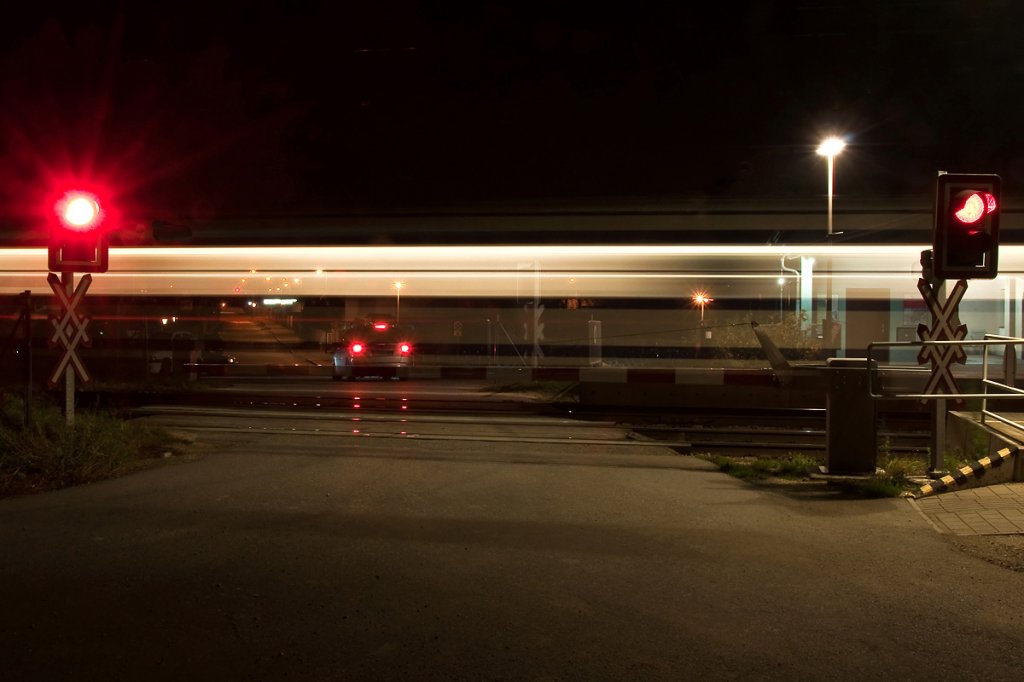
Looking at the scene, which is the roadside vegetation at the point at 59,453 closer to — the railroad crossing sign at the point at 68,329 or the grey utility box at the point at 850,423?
the railroad crossing sign at the point at 68,329

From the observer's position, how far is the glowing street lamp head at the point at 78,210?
9214mm

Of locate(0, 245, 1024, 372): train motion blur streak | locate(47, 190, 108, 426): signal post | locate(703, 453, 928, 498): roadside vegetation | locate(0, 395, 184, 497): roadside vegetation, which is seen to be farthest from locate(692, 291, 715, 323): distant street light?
locate(47, 190, 108, 426): signal post

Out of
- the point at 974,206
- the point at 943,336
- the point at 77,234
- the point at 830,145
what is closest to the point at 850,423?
the point at 943,336

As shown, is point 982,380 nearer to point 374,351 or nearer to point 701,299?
point 701,299

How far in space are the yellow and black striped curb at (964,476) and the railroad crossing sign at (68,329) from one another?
8311mm

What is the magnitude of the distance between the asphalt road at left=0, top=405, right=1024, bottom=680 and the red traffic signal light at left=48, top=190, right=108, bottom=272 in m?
2.61

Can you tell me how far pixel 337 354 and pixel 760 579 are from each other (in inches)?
445

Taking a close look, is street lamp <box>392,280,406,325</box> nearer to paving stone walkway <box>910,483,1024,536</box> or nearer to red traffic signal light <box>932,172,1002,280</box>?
red traffic signal light <box>932,172,1002,280</box>

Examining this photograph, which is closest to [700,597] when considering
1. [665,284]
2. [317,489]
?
[317,489]

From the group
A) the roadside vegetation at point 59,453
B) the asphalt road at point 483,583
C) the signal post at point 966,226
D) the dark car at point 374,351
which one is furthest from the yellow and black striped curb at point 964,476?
the dark car at point 374,351

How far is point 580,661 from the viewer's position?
3932 mm

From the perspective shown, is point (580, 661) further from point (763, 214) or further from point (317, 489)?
point (763, 214)

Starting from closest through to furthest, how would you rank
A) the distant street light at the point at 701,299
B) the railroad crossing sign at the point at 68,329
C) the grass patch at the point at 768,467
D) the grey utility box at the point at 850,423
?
the grey utility box at the point at 850,423, the grass patch at the point at 768,467, the railroad crossing sign at the point at 68,329, the distant street light at the point at 701,299

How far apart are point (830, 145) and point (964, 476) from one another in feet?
31.1
